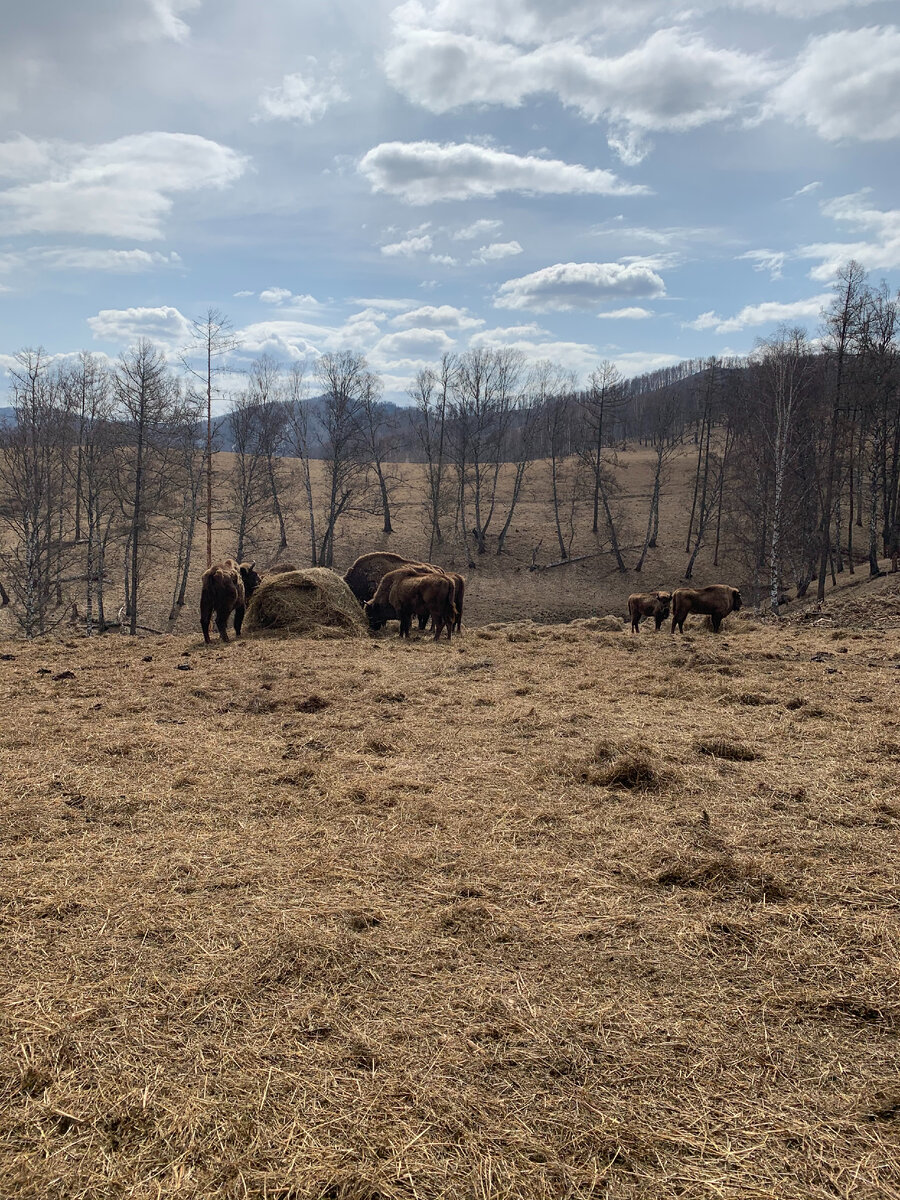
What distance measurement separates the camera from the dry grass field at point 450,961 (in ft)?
8.05

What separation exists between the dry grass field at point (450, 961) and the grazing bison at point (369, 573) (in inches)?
472

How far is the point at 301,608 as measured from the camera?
15.9 metres

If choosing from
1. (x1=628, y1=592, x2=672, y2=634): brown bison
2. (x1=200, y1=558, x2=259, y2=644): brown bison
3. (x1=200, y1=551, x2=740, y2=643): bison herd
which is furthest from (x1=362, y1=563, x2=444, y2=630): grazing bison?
(x1=628, y1=592, x2=672, y2=634): brown bison

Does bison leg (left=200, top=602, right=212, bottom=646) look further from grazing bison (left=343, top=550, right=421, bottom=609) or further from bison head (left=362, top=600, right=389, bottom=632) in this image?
grazing bison (left=343, top=550, right=421, bottom=609)

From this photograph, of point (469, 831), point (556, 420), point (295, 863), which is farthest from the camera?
point (556, 420)

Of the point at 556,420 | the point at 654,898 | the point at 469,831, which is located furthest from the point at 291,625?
the point at 556,420

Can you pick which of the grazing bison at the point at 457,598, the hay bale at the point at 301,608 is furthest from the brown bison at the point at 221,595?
the grazing bison at the point at 457,598

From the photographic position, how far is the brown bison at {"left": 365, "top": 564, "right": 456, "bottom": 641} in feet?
53.9

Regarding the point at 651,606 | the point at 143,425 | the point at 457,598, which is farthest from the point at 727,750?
the point at 143,425

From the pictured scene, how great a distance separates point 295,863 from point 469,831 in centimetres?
132

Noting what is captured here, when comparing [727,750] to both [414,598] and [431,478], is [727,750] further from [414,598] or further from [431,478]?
[431,478]

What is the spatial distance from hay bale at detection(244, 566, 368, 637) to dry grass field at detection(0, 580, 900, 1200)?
7.87 metres

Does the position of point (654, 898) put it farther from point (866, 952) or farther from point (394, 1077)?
point (394, 1077)

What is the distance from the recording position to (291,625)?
51.1 feet
